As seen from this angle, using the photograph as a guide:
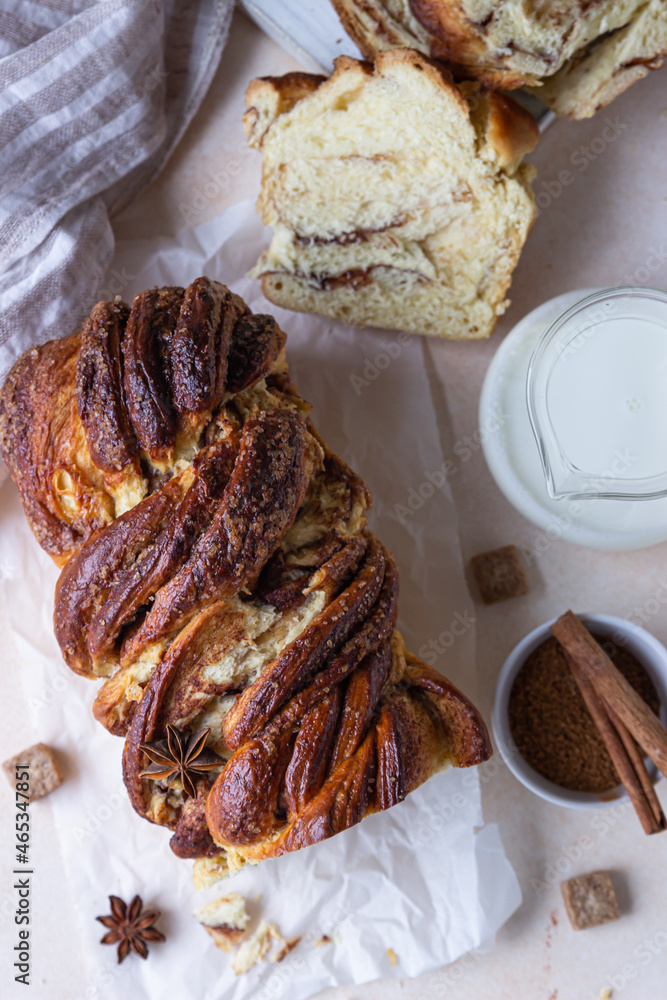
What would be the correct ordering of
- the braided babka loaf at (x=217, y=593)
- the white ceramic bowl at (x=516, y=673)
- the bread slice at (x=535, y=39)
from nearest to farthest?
the braided babka loaf at (x=217, y=593) < the bread slice at (x=535, y=39) < the white ceramic bowl at (x=516, y=673)

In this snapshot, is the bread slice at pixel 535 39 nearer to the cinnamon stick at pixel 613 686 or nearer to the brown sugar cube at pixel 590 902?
the cinnamon stick at pixel 613 686

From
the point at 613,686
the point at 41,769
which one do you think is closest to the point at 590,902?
the point at 613,686

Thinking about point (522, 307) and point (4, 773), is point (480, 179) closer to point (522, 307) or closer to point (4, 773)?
point (522, 307)

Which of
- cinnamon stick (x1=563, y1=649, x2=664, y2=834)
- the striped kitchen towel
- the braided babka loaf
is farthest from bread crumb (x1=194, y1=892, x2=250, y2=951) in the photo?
the striped kitchen towel

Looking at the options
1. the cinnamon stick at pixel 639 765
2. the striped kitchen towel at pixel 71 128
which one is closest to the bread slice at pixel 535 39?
the striped kitchen towel at pixel 71 128

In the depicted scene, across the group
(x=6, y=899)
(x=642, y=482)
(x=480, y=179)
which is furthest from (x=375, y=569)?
(x=6, y=899)

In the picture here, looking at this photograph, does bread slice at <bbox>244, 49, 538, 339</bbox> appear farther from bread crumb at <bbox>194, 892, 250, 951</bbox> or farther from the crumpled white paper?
bread crumb at <bbox>194, 892, 250, 951</bbox>
